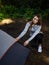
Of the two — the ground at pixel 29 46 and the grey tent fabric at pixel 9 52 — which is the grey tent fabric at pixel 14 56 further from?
the ground at pixel 29 46

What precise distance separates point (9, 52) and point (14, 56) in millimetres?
177

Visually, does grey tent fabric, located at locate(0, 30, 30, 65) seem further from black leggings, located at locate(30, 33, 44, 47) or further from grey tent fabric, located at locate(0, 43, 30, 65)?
black leggings, located at locate(30, 33, 44, 47)

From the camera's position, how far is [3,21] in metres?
11.9

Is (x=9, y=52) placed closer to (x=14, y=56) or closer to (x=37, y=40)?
(x=14, y=56)

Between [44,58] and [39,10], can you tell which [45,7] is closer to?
[39,10]

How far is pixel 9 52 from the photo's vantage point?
531cm

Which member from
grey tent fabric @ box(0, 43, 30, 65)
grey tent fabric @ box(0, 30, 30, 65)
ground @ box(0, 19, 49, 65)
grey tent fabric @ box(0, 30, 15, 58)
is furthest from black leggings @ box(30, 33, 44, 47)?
grey tent fabric @ box(0, 30, 15, 58)

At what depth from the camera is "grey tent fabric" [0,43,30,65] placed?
200 inches

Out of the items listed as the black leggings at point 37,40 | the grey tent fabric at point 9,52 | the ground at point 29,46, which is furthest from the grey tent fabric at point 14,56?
the black leggings at point 37,40

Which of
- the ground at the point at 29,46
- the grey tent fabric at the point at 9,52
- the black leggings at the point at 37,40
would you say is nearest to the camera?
the grey tent fabric at the point at 9,52

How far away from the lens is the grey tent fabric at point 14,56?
5.09 m

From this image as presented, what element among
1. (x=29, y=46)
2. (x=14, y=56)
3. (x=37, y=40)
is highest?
(x=14, y=56)

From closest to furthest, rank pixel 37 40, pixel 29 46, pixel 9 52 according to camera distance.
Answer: pixel 9 52 → pixel 37 40 → pixel 29 46

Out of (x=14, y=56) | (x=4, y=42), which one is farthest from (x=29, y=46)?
(x=4, y=42)
